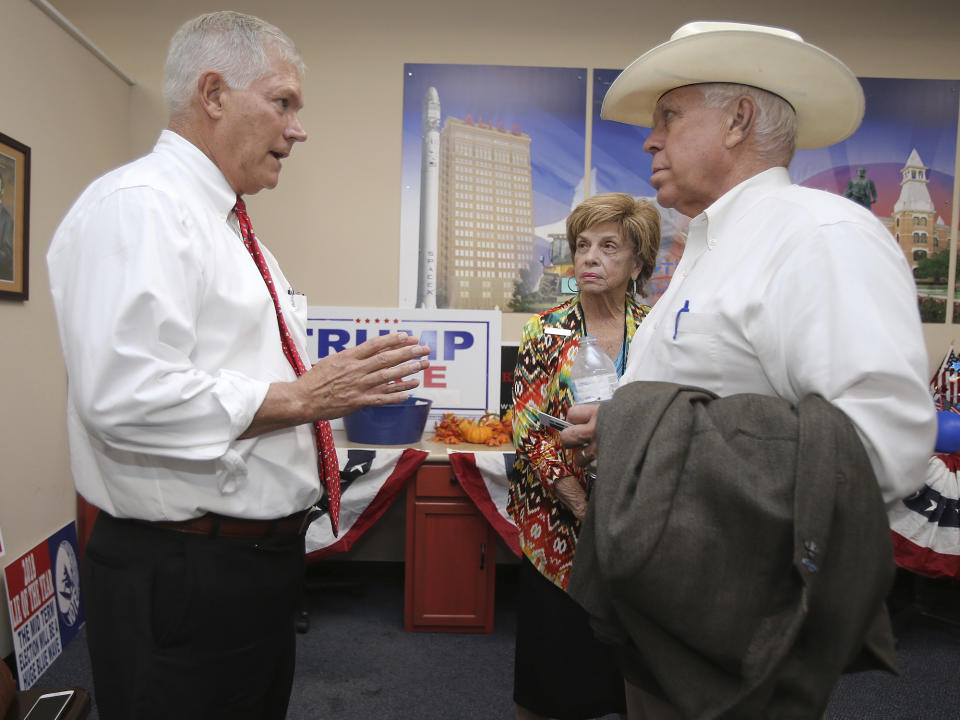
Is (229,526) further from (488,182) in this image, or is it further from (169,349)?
(488,182)

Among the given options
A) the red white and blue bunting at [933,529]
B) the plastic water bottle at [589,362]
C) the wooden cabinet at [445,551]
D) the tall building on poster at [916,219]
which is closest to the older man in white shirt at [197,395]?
the plastic water bottle at [589,362]

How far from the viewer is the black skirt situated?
5.72ft

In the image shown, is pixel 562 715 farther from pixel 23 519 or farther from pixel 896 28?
pixel 896 28

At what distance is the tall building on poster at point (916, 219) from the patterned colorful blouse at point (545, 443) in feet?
8.60

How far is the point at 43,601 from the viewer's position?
8.39 ft

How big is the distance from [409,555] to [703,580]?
2.22 m

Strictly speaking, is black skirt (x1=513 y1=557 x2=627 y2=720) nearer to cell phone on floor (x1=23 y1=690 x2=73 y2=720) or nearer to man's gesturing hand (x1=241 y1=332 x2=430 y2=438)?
man's gesturing hand (x1=241 y1=332 x2=430 y2=438)

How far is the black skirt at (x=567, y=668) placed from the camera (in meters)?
1.74

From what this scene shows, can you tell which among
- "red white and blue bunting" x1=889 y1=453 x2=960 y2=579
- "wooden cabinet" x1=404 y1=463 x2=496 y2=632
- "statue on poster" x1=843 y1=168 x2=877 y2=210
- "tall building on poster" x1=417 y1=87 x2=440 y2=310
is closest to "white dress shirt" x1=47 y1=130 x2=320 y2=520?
"wooden cabinet" x1=404 y1=463 x2=496 y2=632

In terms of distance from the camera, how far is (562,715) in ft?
5.73

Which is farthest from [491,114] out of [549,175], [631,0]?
[631,0]

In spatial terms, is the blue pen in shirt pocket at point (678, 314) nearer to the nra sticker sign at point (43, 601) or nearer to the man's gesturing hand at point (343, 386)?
the man's gesturing hand at point (343, 386)

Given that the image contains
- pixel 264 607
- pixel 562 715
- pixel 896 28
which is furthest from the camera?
pixel 896 28

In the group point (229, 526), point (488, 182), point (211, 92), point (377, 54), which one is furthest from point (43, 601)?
point (377, 54)
